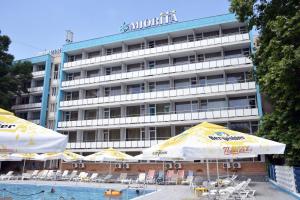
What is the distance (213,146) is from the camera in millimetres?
8594

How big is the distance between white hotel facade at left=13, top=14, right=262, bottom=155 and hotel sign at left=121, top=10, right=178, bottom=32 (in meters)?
1.30

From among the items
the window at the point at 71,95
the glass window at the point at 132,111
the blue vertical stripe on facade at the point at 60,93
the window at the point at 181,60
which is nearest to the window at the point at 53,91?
the blue vertical stripe on facade at the point at 60,93

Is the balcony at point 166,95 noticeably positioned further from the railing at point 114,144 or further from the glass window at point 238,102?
the railing at point 114,144

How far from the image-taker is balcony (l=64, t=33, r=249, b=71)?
111 feet

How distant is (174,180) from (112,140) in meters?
14.7

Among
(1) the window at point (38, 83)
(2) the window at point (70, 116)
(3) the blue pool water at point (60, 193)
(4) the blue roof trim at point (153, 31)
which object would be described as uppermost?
(4) the blue roof trim at point (153, 31)

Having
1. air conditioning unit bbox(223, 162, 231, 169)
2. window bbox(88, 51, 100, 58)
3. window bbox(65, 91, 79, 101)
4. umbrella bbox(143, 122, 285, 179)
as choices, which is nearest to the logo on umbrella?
umbrella bbox(143, 122, 285, 179)

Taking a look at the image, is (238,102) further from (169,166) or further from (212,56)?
(169,166)

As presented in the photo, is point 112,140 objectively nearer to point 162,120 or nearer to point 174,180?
point 162,120

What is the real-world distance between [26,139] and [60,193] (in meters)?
17.0

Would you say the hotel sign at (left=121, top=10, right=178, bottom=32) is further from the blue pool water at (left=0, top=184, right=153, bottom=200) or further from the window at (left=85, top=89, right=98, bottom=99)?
the blue pool water at (left=0, top=184, right=153, bottom=200)

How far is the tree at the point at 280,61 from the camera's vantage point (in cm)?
1290

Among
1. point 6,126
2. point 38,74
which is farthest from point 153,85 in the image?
point 6,126

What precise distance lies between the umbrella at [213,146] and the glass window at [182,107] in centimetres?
2567
